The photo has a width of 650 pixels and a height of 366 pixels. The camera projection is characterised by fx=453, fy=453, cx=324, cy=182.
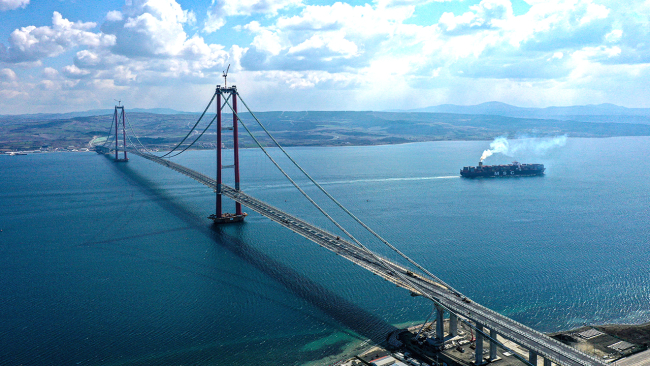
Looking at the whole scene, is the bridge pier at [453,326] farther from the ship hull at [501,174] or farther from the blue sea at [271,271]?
the ship hull at [501,174]

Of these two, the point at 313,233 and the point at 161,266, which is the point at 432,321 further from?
the point at 161,266

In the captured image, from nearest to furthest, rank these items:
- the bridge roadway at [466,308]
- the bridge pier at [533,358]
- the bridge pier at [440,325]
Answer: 1. the bridge roadway at [466,308]
2. the bridge pier at [533,358]
3. the bridge pier at [440,325]

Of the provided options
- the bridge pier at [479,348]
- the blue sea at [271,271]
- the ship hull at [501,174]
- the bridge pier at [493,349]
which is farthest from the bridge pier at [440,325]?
the ship hull at [501,174]

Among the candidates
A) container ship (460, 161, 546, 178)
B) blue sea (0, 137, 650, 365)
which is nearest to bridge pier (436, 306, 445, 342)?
blue sea (0, 137, 650, 365)

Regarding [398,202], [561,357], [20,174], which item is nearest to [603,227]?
[398,202]

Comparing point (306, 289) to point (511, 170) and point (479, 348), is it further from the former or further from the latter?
point (511, 170)

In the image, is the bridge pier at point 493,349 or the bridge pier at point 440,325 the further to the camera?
the bridge pier at point 440,325

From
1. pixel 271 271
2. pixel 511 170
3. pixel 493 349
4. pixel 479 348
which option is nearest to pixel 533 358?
pixel 493 349
